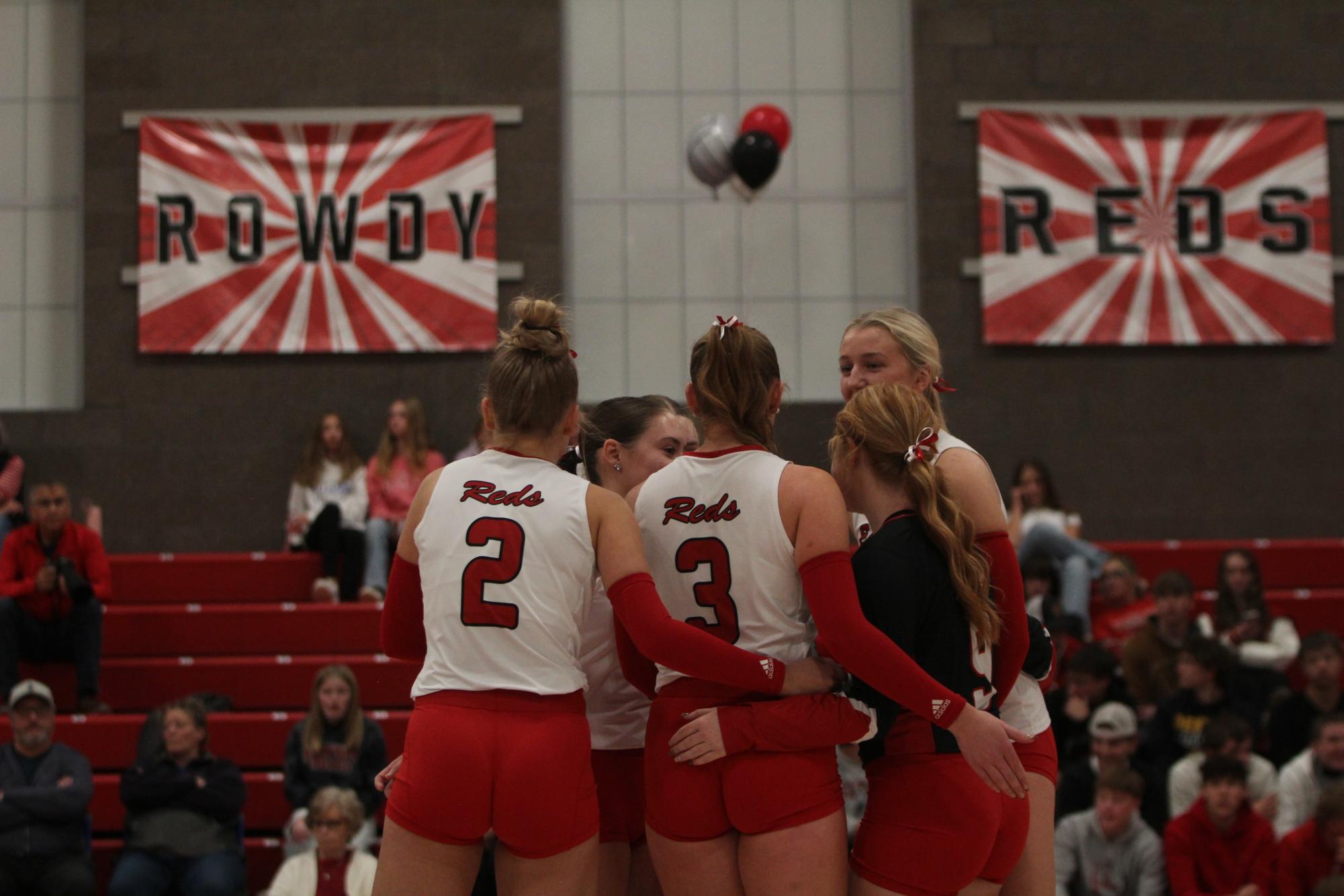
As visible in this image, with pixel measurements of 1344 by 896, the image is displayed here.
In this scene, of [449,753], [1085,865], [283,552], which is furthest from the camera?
[283,552]

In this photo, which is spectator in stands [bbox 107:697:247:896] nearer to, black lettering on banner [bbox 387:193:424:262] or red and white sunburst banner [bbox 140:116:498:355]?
red and white sunburst banner [bbox 140:116:498:355]

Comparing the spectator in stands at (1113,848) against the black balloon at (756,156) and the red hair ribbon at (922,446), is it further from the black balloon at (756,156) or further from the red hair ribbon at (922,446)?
the black balloon at (756,156)

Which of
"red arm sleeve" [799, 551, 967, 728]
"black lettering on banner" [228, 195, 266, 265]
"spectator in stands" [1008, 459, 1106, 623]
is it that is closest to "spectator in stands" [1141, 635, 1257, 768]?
"spectator in stands" [1008, 459, 1106, 623]

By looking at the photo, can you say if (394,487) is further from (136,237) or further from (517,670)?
(517,670)

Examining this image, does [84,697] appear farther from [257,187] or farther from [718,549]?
[718,549]

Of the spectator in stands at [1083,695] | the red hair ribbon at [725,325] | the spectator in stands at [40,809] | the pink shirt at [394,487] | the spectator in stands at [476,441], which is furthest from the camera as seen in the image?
the pink shirt at [394,487]

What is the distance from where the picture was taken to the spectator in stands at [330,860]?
6.58 m

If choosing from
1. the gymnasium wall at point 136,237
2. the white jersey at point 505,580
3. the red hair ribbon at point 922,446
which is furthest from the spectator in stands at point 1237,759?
the gymnasium wall at point 136,237

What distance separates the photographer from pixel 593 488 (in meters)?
2.93

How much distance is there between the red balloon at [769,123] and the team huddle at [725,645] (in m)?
7.56

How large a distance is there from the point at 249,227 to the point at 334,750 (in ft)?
18.1

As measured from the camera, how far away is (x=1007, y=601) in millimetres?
3027

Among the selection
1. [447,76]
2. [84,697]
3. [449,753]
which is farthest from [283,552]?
[449,753]

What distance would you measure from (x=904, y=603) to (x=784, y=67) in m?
9.61
